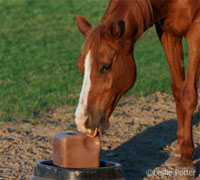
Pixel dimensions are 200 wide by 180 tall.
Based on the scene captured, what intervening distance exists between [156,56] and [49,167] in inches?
306

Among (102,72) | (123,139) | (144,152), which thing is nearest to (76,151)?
(102,72)

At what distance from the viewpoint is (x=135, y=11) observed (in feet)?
11.6

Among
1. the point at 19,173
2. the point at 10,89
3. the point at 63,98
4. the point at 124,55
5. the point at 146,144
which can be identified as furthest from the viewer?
the point at 10,89

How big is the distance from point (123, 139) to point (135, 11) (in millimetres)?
1807

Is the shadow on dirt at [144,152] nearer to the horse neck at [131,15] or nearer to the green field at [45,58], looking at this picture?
the green field at [45,58]

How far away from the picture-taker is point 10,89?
23.2 feet

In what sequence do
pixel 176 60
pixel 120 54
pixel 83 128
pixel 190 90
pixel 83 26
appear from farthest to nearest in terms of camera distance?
pixel 176 60 < pixel 190 90 < pixel 83 26 < pixel 120 54 < pixel 83 128

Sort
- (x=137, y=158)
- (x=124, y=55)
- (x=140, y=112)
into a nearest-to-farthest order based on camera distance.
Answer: (x=124, y=55) < (x=137, y=158) < (x=140, y=112)

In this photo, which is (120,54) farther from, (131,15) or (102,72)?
(131,15)

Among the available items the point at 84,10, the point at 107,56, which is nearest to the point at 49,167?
the point at 107,56

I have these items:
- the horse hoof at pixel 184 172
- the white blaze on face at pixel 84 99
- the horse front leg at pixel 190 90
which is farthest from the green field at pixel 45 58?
the horse hoof at pixel 184 172

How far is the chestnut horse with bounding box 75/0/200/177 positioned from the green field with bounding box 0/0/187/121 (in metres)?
0.25

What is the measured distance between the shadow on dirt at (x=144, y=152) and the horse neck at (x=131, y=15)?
1.27 m

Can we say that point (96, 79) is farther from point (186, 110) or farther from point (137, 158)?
point (137, 158)
